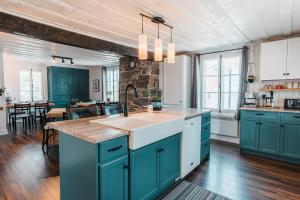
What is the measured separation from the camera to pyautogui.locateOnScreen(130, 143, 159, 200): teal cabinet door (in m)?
1.70

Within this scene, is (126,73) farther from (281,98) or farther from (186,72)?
(281,98)

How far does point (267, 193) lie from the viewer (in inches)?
87.0

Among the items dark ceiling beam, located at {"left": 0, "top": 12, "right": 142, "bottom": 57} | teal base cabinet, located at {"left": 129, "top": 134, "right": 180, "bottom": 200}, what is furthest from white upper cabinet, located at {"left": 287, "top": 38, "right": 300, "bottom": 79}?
dark ceiling beam, located at {"left": 0, "top": 12, "right": 142, "bottom": 57}

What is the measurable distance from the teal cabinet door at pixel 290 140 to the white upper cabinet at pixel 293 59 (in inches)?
36.0

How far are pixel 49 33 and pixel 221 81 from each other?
380cm

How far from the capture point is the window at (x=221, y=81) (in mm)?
4184

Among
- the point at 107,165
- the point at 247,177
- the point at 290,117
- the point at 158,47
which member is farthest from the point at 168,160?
the point at 290,117

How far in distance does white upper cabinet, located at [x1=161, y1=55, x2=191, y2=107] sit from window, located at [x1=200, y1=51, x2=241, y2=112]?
1.42 feet

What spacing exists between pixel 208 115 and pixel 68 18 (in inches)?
111

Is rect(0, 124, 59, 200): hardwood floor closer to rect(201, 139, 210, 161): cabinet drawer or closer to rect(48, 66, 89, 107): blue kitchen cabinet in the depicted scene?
rect(201, 139, 210, 161): cabinet drawer

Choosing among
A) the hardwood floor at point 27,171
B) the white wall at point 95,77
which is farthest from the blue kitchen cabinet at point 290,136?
the white wall at point 95,77

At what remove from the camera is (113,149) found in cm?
152

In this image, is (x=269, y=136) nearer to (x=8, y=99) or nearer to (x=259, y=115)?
(x=259, y=115)

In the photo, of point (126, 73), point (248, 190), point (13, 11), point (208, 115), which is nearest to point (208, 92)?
point (208, 115)
